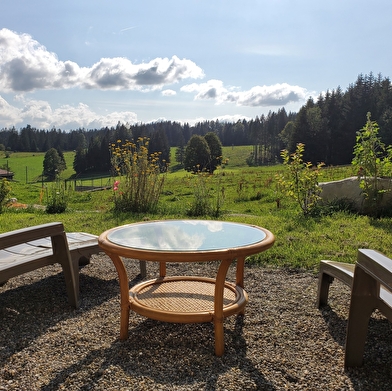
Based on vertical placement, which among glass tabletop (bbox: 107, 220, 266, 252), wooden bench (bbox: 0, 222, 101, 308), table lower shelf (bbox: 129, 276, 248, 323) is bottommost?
table lower shelf (bbox: 129, 276, 248, 323)

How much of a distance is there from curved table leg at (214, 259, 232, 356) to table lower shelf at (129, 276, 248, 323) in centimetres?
6

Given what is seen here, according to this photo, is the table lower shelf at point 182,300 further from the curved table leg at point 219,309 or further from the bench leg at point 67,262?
the bench leg at point 67,262

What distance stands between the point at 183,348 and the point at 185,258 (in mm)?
697

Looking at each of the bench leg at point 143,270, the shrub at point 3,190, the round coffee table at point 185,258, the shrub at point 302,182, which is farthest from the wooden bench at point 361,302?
the shrub at point 3,190

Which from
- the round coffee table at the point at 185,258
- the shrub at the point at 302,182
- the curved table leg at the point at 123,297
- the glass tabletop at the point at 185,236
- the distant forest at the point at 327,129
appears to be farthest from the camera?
the distant forest at the point at 327,129

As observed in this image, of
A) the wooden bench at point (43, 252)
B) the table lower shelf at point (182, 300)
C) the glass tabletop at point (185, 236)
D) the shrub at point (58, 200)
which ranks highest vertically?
the glass tabletop at point (185, 236)

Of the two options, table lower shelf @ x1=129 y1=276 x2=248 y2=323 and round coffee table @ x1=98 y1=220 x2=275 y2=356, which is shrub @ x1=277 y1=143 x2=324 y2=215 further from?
table lower shelf @ x1=129 y1=276 x2=248 y2=323

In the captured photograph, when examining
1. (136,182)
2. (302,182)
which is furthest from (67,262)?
(302,182)

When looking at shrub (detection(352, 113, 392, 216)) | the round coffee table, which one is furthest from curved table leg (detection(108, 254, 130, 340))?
shrub (detection(352, 113, 392, 216))

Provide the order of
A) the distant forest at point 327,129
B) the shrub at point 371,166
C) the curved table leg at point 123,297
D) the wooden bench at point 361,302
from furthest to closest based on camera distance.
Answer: the distant forest at point 327,129 → the shrub at point 371,166 → the curved table leg at point 123,297 → the wooden bench at point 361,302

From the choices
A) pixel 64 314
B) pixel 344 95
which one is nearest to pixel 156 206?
pixel 64 314

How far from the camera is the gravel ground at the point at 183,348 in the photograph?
7.14 feet

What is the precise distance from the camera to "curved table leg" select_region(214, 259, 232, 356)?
2479 millimetres

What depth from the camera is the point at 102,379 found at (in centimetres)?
219
